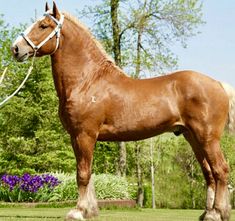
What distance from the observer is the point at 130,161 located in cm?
3662

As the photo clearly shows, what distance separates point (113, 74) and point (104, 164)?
2622 centimetres

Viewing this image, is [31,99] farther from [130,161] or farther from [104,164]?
[130,161]

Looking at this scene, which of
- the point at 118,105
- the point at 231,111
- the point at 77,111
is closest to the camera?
the point at 77,111

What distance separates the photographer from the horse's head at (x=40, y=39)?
317 inches

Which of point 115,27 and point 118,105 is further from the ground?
point 115,27

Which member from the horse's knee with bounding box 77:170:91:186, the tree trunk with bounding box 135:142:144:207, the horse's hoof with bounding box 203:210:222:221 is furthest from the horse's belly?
the tree trunk with bounding box 135:142:144:207

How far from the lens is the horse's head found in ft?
26.4

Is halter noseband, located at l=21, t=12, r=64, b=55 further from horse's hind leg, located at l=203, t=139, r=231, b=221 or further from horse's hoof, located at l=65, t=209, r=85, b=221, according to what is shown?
horse's hind leg, located at l=203, t=139, r=231, b=221

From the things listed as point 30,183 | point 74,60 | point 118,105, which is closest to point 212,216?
point 118,105

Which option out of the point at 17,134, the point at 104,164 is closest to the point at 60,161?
the point at 17,134

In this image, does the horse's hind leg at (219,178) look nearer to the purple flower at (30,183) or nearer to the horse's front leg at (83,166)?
the horse's front leg at (83,166)

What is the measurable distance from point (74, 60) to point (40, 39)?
0.61 metres

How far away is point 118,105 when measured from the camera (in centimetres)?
789

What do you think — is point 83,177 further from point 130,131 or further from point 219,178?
point 219,178
